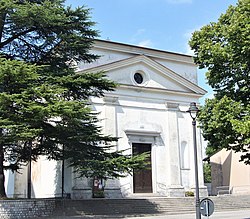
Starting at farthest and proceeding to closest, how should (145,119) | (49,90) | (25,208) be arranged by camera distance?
(145,119), (25,208), (49,90)

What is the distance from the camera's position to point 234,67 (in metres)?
14.4

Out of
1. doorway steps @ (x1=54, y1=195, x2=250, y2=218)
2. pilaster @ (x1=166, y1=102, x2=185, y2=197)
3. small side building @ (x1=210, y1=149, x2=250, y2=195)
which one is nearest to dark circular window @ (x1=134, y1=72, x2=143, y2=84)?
pilaster @ (x1=166, y1=102, x2=185, y2=197)

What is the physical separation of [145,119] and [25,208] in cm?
1334

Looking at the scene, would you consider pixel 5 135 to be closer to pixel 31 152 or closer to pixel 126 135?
pixel 31 152

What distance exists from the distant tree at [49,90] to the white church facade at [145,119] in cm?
651

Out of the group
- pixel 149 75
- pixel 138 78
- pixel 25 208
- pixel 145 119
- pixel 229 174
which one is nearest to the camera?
pixel 25 208

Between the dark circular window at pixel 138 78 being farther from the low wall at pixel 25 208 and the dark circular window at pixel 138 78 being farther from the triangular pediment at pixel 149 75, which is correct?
the low wall at pixel 25 208

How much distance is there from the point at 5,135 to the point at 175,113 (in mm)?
16498

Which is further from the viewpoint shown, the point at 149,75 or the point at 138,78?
the point at 149,75

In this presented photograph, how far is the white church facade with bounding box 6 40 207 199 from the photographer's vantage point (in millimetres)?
29062

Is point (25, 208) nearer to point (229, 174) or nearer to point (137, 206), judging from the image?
point (137, 206)

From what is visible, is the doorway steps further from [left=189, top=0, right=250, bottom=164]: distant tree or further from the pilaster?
[left=189, top=0, right=250, bottom=164]: distant tree

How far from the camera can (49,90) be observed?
18.1 m

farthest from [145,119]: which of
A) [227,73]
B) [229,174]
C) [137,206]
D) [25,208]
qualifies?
[227,73]
